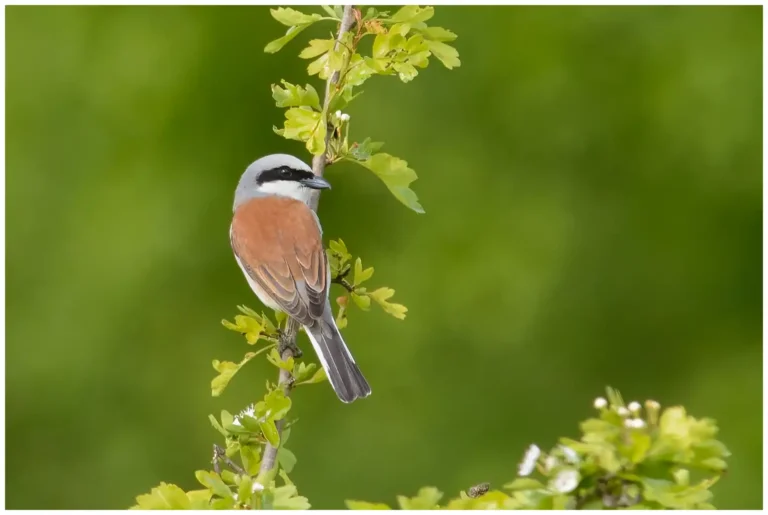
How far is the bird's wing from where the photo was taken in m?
3.50

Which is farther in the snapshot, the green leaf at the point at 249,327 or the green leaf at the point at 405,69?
the green leaf at the point at 249,327

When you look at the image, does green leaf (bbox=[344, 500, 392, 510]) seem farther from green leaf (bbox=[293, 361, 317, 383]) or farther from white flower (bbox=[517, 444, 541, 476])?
green leaf (bbox=[293, 361, 317, 383])

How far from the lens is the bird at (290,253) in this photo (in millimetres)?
3303

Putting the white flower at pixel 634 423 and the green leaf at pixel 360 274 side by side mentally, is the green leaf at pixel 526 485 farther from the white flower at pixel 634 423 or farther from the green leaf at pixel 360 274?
the green leaf at pixel 360 274

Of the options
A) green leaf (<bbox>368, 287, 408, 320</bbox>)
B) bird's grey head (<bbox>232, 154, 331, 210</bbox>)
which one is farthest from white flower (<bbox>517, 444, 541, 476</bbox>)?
bird's grey head (<bbox>232, 154, 331, 210</bbox>)

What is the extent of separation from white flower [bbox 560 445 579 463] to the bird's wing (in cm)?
186

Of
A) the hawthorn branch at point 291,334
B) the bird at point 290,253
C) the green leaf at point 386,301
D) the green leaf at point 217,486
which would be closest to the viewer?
the green leaf at point 217,486

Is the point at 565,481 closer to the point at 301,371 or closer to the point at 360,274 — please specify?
the point at 301,371

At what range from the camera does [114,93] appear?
23.7 ft

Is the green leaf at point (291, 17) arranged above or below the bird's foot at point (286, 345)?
above

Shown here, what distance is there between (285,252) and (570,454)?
2244mm

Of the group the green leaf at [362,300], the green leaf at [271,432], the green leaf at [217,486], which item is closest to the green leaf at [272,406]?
the green leaf at [271,432]

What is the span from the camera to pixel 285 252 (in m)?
3.75

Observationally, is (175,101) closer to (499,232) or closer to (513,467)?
(499,232)
